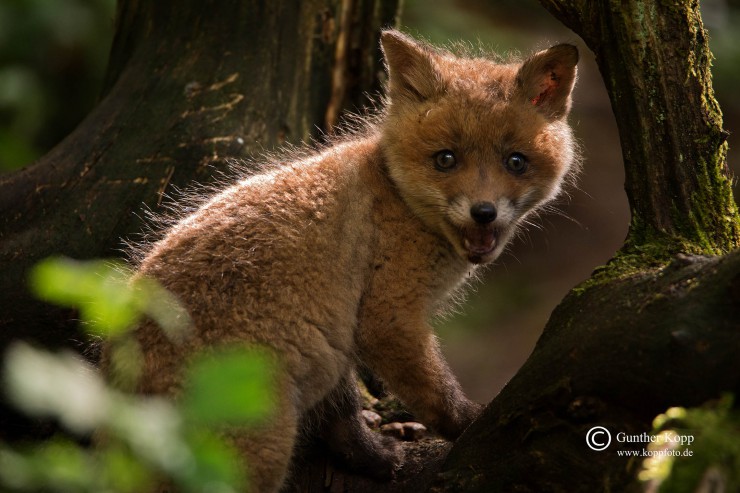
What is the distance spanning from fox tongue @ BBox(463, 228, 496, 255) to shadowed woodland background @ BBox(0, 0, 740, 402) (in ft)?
15.9

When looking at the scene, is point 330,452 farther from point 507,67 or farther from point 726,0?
point 726,0

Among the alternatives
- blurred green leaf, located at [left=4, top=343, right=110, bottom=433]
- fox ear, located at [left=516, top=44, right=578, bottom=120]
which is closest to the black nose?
fox ear, located at [left=516, top=44, right=578, bottom=120]

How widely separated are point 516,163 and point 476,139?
32cm

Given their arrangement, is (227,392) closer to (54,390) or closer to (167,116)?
(54,390)

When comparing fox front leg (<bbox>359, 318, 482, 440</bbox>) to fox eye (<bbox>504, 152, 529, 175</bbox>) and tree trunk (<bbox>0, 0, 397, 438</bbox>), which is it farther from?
tree trunk (<bbox>0, 0, 397, 438</bbox>)

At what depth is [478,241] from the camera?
5.08 metres

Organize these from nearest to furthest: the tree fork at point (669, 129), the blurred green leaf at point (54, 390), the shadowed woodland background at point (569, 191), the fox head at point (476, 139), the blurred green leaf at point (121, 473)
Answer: the blurred green leaf at point (54, 390)
the blurred green leaf at point (121, 473)
the tree fork at point (669, 129)
the fox head at point (476, 139)
the shadowed woodland background at point (569, 191)

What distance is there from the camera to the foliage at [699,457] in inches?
101

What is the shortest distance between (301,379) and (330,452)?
1.06 metres

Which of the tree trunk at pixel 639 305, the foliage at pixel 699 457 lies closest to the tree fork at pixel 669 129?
the tree trunk at pixel 639 305

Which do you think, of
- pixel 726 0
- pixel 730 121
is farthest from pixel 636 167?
pixel 726 0

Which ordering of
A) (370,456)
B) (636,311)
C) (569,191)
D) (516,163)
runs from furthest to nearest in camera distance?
(569,191), (370,456), (516,163), (636,311)

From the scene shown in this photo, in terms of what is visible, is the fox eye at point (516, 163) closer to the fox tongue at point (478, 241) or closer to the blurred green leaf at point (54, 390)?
Result: the fox tongue at point (478, 241)

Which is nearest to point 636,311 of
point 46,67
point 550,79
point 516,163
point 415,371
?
point 415,371
